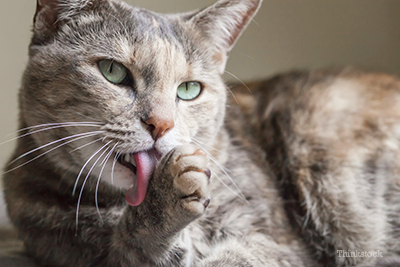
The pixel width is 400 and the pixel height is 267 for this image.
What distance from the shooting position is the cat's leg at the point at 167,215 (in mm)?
833

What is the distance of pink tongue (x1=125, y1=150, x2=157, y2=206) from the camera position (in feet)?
3.06

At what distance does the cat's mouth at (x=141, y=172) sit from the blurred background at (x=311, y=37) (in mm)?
1258

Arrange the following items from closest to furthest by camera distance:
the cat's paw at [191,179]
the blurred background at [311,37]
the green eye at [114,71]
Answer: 1. the cat's paw at [191,179]
2. the green eye at [114,71]
3. the blurred background at [311,37]

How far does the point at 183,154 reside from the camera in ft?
2.85

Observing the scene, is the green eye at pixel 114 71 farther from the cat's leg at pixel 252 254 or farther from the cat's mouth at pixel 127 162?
the cat's leg at pixel 252 254

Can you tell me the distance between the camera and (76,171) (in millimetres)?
1118

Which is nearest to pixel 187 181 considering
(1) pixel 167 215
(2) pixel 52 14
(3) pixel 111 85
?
(1) pixel 167 215

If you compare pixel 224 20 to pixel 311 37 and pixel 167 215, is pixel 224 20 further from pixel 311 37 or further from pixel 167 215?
pixel 311 37

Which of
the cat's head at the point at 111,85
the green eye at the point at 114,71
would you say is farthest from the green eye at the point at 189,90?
the green eye at the point at 114,71

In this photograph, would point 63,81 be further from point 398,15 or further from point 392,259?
point 398,15

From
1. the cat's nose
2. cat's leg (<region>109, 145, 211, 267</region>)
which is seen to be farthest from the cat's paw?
the cat's nose

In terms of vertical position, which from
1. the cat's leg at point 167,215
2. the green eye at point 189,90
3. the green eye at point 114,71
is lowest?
the cat's leg at point 167,215

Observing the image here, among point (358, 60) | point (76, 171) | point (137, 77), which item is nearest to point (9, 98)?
point (76, 171)

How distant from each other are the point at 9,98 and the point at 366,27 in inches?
83.5
